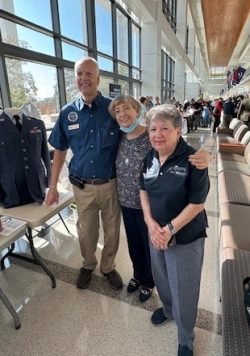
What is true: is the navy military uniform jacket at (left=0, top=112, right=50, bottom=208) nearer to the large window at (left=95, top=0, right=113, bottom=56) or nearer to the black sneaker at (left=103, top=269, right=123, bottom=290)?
the black sneaker at (left=103, top=269, right=123, bottom=290)

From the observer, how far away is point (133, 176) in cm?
155

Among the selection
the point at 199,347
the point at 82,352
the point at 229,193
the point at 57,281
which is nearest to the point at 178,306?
the point at 199,347

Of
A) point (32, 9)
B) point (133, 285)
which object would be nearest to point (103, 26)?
point (32, 9)

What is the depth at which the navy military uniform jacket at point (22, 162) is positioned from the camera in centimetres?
179

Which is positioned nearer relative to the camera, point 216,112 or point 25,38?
point 25,38

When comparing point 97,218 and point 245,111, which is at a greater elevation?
point 245,111

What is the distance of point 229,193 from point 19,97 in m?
3.08

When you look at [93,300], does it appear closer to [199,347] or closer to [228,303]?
[199,347]

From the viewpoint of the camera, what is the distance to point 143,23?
28.1 feet

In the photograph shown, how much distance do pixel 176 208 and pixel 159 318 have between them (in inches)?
34.7

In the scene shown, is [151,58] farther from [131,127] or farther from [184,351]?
[184,351]

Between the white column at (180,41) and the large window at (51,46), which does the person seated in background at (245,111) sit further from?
the white column at (180,41)

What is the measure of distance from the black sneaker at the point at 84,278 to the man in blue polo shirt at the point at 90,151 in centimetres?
24

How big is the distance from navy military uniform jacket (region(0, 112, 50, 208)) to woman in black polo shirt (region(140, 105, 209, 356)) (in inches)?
39.0
